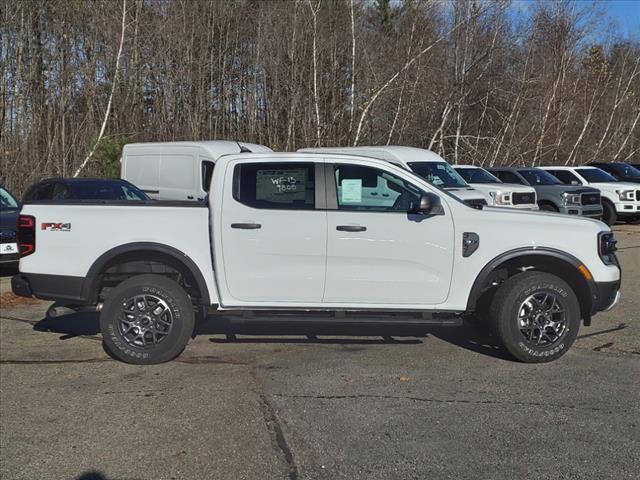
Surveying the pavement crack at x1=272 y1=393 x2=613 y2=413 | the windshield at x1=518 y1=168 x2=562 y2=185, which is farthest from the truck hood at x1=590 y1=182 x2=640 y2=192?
the pavement crack at x1=272 y1=393 x2=613 y2=413

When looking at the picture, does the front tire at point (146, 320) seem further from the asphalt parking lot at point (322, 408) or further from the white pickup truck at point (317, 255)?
the asphalt parking lot at point (322, 408)

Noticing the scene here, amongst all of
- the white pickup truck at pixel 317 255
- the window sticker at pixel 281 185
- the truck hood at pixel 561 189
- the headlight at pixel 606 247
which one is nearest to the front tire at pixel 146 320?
the white pickup truck at pixel 317 255

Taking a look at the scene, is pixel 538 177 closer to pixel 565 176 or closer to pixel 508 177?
pixel 508 177

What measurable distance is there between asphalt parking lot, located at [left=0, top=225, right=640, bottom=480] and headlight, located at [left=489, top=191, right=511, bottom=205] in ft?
26.9

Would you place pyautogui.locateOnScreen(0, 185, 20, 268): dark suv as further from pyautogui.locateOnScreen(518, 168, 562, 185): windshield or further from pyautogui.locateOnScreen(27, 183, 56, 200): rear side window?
pyautogui.locateOnScreen(518, 168, 562, 185): windshield

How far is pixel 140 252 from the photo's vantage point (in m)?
6.07

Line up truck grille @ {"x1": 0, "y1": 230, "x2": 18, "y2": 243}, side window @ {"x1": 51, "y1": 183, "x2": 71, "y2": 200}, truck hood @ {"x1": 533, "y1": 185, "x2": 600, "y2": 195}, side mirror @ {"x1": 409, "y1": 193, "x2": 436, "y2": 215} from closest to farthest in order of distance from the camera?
side mirror @ {"x1": 409, "y1": 193, "x2": 436, "y2": 215} < truck grille @ {"x1": 0, "y1": 230, "x2": 18, "y2": 243} < side window @ {"x1": 51, "y1": 183, "x2": 71, "y2": 200} < truck hood @ {"x1": 533, "y1": 185, "x2": 600, "y2": 195}

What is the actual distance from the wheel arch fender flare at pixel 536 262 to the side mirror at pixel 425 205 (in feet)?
2.45

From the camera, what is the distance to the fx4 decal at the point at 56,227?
19.7ft

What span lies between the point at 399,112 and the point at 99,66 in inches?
427

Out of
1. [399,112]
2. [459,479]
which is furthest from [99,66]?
[459,479]

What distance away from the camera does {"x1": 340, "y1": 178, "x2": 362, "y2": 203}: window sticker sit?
6004mm

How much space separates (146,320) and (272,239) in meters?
1.38

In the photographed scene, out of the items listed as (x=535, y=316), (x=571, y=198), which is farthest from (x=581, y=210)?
(x=535, y=316)
